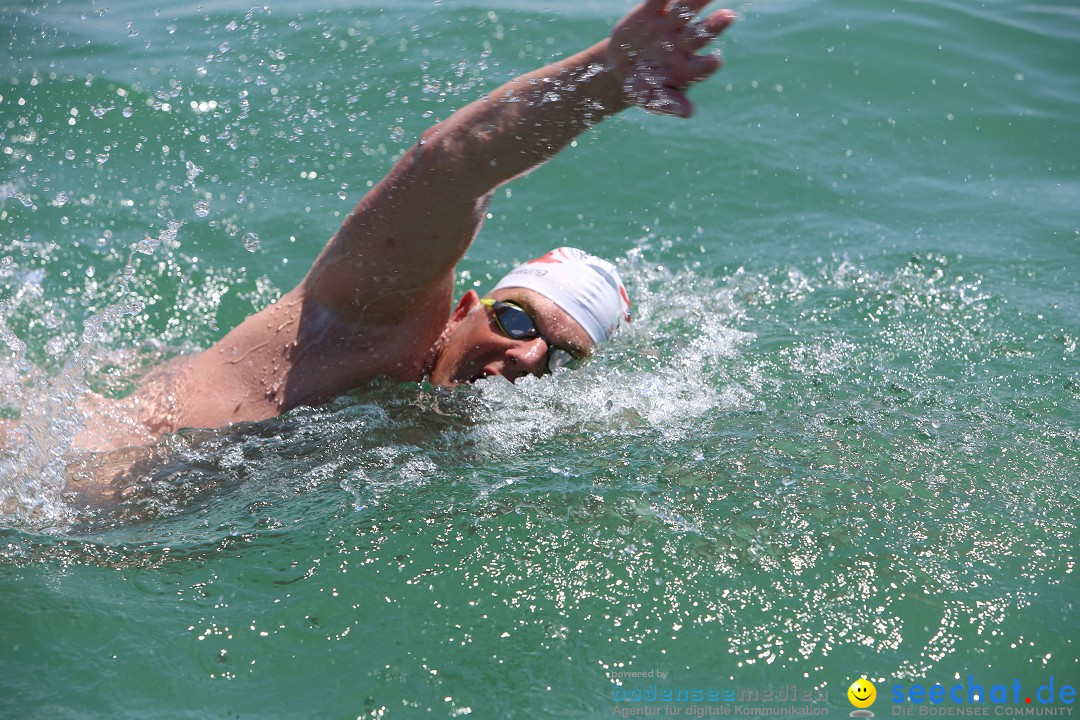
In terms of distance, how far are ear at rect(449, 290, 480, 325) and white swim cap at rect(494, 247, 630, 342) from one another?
0.11 metres

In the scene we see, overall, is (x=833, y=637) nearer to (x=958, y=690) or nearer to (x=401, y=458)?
(x=958, y=690)

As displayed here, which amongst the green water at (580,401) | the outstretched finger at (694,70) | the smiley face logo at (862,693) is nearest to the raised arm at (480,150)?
the outstretched finger at (694,70)

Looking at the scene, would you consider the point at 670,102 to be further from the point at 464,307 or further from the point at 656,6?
the point at 464,307

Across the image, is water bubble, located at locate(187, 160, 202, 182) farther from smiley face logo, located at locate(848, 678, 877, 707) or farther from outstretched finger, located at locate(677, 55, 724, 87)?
smiley face logo, located at locate(848, 678, 877, 707)

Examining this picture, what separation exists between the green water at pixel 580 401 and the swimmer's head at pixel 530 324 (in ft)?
0.35

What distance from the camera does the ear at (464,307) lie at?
4137 millimetres

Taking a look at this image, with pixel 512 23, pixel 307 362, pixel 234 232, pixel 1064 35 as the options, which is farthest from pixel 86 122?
pixel 1064 35

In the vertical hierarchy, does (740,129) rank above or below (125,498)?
above

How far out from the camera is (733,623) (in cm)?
303

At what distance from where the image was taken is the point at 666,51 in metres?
2.69

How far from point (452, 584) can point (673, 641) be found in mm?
693

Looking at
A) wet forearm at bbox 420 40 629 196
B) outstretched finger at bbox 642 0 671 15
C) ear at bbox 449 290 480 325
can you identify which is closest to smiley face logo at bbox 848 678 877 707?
wet forearm at bbox 420 40 629 196

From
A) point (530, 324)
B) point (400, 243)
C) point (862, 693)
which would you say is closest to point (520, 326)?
point (530, 324)

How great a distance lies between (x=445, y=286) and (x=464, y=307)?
17.0 inches
